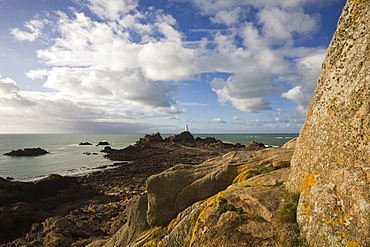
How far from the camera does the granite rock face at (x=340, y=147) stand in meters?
4.40

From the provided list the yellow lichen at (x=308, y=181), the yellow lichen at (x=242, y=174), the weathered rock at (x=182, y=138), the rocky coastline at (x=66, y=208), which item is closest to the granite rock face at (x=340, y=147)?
the yellow lichen at (x=308, y=181)

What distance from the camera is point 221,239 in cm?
601

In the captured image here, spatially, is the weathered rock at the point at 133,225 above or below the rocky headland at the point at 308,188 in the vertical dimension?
below

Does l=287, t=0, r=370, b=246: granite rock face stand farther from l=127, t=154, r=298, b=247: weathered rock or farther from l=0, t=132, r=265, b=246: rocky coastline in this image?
l=0, t=132, r=265, b=246: rocky coastline

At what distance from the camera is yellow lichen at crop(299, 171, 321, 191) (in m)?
5.80

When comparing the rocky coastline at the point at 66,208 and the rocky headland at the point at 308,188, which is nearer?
the rocky headland at the point at 308,188

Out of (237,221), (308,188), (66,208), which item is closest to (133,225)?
(237,221)

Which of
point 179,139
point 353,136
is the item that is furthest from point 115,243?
point 179,139

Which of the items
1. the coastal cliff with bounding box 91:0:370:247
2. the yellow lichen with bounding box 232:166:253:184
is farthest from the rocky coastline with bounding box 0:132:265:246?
the yellow lichen with bounding box 232:166:253:184

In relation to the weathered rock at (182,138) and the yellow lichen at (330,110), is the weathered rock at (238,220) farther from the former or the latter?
the weathered rock at (182,138)

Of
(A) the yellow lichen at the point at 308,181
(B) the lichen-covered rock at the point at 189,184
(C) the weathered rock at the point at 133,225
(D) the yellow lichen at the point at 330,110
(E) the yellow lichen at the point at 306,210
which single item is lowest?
(C) the weathered rock at the point at 133,225

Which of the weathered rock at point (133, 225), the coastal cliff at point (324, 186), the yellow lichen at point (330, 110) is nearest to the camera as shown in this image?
the coastal cliff at point (324, 186)

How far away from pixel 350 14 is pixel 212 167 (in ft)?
31.3

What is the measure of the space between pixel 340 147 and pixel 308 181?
1.34 m
